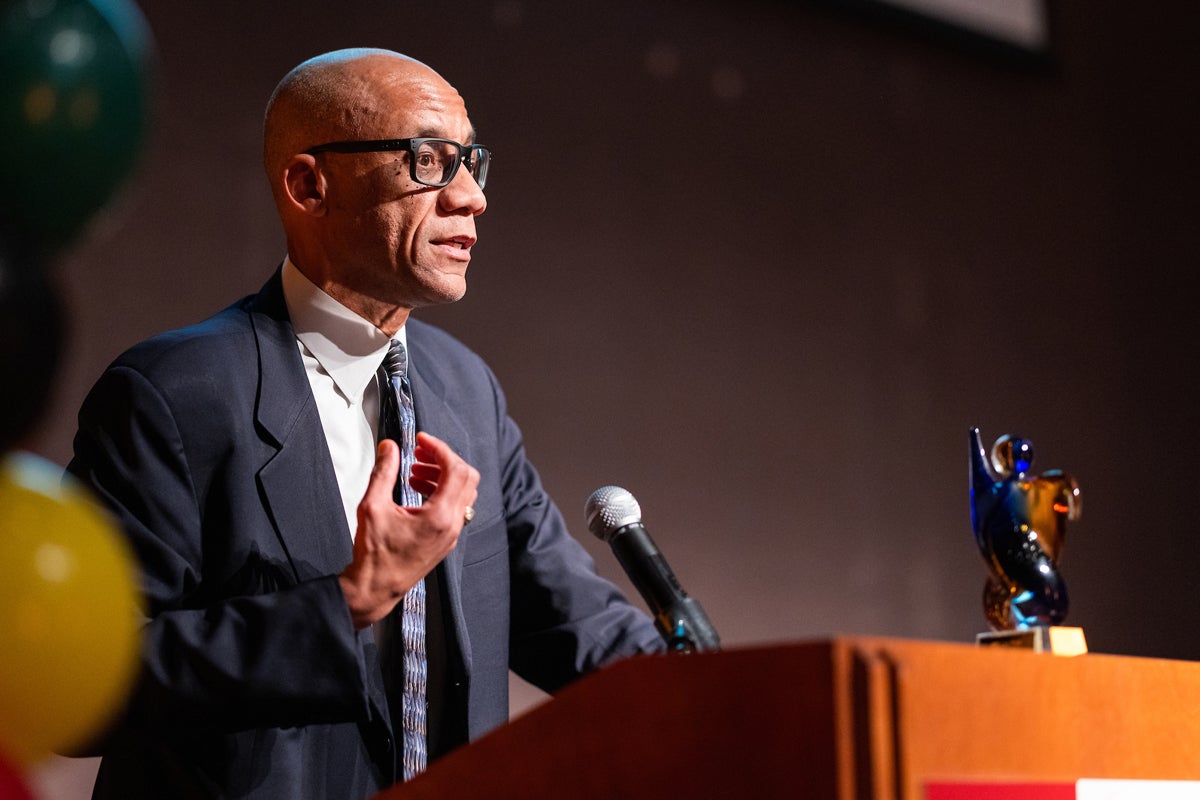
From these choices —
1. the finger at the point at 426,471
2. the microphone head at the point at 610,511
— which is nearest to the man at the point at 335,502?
the finger at the point at 426,471

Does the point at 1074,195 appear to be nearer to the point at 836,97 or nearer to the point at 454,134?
the point at 836,97

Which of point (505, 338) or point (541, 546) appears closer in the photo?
point (541, 546)

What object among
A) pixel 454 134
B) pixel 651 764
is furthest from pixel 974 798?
pixel 454 134

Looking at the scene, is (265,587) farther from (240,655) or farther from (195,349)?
(195,349)

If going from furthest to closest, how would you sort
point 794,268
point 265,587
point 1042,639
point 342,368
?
1. point 794,268
2. point 342,368
3. point 265,587
4. point 1042,639

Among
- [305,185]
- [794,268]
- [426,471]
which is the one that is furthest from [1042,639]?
[794,268]

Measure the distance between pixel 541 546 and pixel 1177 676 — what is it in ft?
3.41

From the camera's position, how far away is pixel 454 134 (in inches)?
80.7

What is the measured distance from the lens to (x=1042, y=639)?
145cm

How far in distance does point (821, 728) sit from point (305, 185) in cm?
132

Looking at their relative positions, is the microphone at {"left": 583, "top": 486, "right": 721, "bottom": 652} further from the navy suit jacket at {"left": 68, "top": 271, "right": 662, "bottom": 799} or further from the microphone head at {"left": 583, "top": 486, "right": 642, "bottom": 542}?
the navy suit jacket at {"left": 68, "top": 271, "right": 662, "bottom": 799}

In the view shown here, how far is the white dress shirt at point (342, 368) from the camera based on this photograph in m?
1.96

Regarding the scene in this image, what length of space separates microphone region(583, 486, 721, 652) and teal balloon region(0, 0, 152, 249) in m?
0.72

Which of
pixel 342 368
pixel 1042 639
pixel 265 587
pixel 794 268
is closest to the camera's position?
pixel 1042 639
